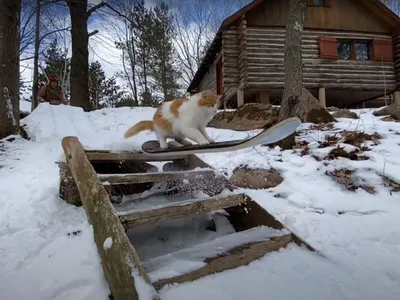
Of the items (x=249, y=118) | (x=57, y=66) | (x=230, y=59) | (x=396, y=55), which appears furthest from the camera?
(x=57, y=66)

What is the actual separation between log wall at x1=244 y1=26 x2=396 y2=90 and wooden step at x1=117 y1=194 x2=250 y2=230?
331 inches

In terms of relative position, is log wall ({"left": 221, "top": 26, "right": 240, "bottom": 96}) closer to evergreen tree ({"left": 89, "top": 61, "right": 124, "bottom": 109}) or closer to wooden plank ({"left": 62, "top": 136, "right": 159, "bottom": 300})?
wooden plank ({"left": 62, "top": 136, "right": 159, "bottom": 300})

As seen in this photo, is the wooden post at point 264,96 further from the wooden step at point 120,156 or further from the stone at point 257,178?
the wooden step at point 120,156

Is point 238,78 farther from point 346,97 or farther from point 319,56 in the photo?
point 346,97

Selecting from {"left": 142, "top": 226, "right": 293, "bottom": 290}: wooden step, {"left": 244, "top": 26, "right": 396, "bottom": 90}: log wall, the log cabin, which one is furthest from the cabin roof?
{"left": 142, "top": 226, "right": 293, "bottom": 290}: wooden step

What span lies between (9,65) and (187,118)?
3210 mm

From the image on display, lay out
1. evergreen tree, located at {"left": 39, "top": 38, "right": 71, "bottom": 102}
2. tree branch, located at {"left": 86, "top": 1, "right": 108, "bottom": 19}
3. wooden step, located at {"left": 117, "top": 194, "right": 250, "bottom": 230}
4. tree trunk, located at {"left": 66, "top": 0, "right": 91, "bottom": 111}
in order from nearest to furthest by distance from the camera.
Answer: wooden step, located at {"left": 117, "top": 194, "right": 250, "bottom": 230}, tree trunk, located at {"left": 66, "top": 0, "right": 91, "bottom": 111}, tree branch, located at {"left": 86, "top": 1, "right": 108, "bottom": 19}, evergreen tree, located at {"left": 39, "top": 38, "right": 71, "bottom": 102}

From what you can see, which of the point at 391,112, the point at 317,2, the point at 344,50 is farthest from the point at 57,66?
the point at 391,112

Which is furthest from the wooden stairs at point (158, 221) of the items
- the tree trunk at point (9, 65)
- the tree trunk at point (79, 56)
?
the tree trunk at point (79, 56)

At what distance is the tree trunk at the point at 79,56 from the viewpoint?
316 inches

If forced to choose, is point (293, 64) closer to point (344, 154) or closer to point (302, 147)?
point (302, 147)

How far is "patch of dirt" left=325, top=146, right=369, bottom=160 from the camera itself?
3266mm

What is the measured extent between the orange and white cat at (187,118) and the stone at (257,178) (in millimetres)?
625

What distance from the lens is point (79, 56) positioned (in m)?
8.14
